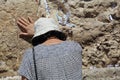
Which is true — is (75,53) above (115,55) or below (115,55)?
above

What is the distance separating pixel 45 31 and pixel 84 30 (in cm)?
139

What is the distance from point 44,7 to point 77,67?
4.68 feet

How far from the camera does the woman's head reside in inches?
76.9

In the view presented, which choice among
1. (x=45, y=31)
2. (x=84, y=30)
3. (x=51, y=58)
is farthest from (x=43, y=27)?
(x=84, y=30)

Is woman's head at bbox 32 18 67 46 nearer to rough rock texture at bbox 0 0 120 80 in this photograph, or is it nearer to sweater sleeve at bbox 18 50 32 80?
sweater sleeve at bbox 18 50 32 80

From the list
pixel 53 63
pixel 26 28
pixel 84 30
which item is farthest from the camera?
pixel 84 30

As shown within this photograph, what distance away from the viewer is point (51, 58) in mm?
1883

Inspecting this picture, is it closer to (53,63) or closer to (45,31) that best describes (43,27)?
(45,31)

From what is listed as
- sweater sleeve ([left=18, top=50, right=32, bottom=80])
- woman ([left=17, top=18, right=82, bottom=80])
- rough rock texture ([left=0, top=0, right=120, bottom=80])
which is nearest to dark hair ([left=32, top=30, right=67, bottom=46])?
woman ([left=17, top=18, right=82, bottom=80])

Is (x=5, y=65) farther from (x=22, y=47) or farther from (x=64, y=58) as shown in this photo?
(x=64, y=58)

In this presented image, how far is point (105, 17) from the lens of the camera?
337 centimetres

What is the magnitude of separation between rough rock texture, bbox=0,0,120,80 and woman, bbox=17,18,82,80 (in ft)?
3.90

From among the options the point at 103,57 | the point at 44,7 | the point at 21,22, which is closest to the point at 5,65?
the point at 44,7

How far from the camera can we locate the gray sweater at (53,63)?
6.13ft
